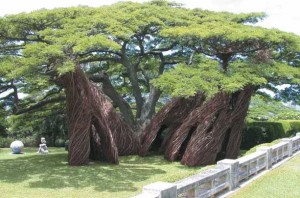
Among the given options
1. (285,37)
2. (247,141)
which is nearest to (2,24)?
(285,37)

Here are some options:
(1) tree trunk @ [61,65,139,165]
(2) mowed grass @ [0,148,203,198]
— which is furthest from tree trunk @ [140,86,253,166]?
(1) tree trunk @ [61,65,139,165]

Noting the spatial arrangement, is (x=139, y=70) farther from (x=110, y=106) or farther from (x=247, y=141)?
(x=247, y=141)

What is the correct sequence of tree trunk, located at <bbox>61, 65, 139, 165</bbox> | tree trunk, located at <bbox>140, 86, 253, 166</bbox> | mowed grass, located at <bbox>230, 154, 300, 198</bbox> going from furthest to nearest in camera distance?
tree trunk, located at <bbox>140, 86, 253, 166</bbox>, tree trunk, located at <bbox>61, 65, 139, 165</bbox>, mowed grass, located at <bbox>230, 154, 300, 198</bbox>

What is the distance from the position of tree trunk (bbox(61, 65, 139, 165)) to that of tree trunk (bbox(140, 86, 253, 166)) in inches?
102

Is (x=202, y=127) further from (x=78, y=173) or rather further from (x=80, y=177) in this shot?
(x=80, y=177)

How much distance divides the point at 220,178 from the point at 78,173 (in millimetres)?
5992

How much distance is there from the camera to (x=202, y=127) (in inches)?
653

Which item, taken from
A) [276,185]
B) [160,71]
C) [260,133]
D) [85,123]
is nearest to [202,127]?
[85,123]

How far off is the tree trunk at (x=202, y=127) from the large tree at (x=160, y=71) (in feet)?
0.13

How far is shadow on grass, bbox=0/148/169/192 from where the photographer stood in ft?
40.8

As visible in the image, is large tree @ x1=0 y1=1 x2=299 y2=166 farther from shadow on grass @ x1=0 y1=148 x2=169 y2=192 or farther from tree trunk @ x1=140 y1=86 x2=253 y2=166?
shadow on grass @ x1=0 y1=148 x2=169 y2=192

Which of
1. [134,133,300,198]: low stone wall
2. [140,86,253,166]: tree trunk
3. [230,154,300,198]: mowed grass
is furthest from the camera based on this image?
[140,86,253,166]: tree trunk

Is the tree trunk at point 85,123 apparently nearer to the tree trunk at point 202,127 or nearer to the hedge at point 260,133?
the tree trunk at point 202,127

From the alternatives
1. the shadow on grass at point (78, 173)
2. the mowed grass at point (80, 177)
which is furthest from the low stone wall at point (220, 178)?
the shadow on grass at point (78, 173)
